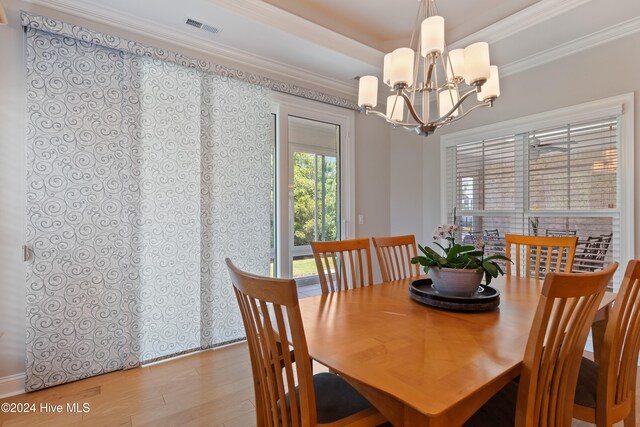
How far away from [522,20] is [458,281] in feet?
7.61

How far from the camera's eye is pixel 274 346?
977 mm

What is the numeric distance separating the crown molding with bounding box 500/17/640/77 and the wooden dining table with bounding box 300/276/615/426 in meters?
2.20

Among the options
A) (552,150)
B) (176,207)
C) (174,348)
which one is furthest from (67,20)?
(552,150)

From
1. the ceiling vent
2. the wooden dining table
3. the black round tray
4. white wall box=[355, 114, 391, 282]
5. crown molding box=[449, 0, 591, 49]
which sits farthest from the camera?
white wall box=[355, 114, 391, 282]

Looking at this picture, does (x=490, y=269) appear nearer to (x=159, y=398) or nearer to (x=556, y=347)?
(x=556, y=347)

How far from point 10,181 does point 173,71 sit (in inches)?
53.1

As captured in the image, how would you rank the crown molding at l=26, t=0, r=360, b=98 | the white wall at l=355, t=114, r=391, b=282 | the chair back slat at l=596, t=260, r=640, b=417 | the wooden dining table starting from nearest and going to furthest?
the wooden dining table → the chair back slat at l=596, t=260, r=640, b=417 → the crown molding at l=26, t=0, r=360, b=98 → the white wall at l=355, t=114, r=391, b=282

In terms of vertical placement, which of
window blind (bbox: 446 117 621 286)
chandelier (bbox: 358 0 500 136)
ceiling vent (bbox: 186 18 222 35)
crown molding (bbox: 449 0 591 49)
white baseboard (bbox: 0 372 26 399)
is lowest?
white baseboard (bbox: 0 372 26 399)

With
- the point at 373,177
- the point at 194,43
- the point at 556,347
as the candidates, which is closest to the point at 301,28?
the point at 194,43

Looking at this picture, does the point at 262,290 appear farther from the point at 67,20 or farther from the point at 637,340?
the point at 67,20

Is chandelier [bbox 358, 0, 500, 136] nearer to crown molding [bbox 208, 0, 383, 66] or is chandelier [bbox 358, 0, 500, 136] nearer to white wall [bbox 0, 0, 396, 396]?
crown molding [bbox 208, 0, 383, 66]

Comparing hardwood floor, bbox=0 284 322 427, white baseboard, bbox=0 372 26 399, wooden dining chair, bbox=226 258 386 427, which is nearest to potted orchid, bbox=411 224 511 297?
wooden dining chair, bbox=226 258 386 427

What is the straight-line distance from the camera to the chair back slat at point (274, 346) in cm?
89

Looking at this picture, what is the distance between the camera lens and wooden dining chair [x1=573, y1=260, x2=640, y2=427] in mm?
1213
